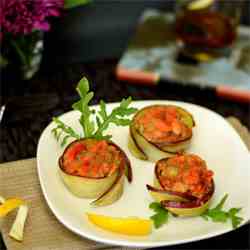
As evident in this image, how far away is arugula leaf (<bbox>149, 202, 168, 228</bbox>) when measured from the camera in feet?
2.87

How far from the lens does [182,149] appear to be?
3.32 feet

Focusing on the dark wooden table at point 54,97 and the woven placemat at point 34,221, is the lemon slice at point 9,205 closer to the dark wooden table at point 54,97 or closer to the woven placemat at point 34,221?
the woven placemat at point 34,221

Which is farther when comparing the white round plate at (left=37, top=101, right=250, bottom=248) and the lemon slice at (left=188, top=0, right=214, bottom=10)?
the lemon slice at (left=188, top=0, right=214, bottom=10)

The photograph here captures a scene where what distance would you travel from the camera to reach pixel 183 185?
35.3 inches

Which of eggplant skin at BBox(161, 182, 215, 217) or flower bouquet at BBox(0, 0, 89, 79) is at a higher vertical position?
flower bouquet at BBox(0, 0, 89, 79)

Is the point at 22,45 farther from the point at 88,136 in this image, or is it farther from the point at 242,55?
the point at 242,55

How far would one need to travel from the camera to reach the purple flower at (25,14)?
1059mm

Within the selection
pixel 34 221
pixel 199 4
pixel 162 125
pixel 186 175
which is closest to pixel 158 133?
pixel 162 125

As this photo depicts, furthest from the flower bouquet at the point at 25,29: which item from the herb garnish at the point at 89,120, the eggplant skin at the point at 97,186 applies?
the eggplant skin at the point at 97,186

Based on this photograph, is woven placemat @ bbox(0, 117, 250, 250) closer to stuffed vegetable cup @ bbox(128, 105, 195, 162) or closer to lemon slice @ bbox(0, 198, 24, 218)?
lemon slice @ bbox(0, 198, 24, 218)

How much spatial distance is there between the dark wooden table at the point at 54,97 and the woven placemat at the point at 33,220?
100mm

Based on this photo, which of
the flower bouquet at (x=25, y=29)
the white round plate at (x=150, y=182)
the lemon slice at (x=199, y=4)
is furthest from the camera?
the lemon slice at (x=199, y=4)

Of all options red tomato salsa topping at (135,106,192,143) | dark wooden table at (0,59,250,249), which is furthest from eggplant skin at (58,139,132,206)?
dark wooden table at (0,59,250,249)

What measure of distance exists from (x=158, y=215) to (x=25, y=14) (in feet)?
1.49
